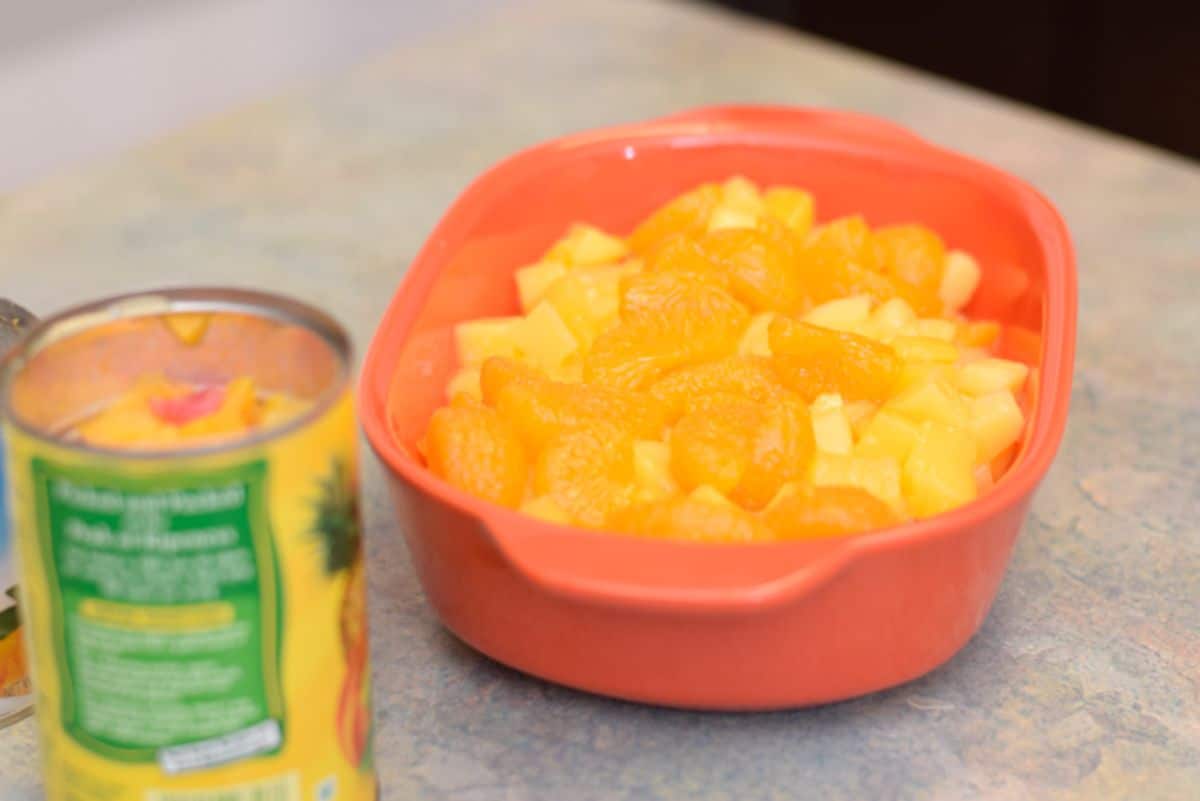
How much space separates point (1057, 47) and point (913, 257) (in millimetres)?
1512

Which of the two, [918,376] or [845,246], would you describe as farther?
[845,246]

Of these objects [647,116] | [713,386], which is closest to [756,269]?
[713,386]

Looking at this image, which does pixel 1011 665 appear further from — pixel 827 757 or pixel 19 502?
pixel 19 502

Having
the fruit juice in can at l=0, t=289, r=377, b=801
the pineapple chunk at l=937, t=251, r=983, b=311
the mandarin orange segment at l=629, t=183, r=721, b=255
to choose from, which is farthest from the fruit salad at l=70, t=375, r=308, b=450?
the pineapple chunk at l=937, t=251, r=983, b=311

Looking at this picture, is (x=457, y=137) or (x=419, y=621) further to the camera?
(x=457, y=137)

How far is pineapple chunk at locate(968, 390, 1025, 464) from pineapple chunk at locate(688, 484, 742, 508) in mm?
187

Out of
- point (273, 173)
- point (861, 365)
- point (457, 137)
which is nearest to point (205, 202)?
point (273, 173)

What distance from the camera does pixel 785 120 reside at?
133 centimetres

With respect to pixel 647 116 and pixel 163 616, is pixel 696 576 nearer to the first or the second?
pixel 163 616

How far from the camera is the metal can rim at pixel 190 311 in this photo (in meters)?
0.66

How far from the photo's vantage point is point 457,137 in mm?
1744

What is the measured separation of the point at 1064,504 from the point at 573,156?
468 millimetres

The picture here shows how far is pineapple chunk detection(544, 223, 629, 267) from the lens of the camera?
4.02ft

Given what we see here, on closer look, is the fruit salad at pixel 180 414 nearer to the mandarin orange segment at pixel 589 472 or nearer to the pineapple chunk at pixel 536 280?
the mandarin orange segment at pixel 589 472
